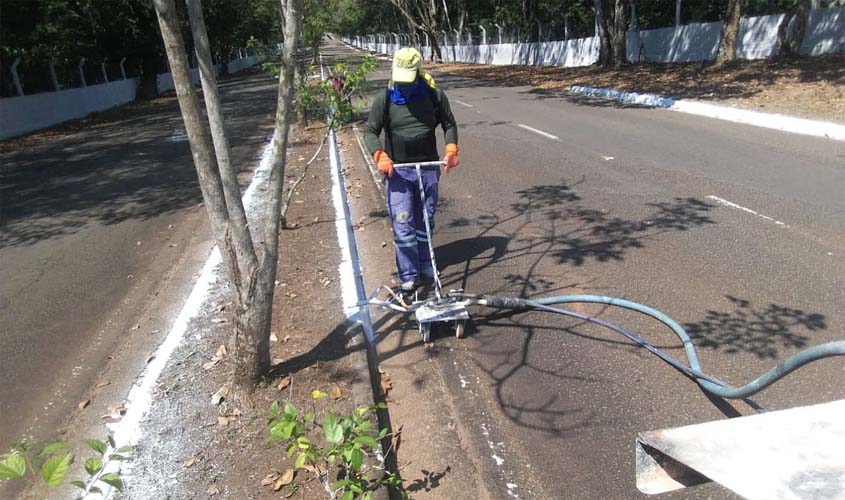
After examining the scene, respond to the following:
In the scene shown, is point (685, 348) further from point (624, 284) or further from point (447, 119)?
point (447, 119)

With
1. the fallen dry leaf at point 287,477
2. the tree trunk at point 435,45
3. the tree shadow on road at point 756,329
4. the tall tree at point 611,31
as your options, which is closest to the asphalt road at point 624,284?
the tree shadow on road at point 756,329

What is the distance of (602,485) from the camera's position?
2.77 meters

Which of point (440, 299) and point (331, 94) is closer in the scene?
point (440, 299)

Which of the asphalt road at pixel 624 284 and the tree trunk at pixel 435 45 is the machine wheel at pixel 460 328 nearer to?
the asphalt road at pixel 624 284

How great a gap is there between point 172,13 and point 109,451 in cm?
246

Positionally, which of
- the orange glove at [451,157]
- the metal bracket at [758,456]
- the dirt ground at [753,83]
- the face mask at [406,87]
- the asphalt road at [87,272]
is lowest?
the asphalt road at [87,272]

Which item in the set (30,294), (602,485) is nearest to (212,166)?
(602,485)

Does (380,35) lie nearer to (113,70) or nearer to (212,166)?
(113,70)

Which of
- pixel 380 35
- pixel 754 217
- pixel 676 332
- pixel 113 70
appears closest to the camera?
pixel 676 332

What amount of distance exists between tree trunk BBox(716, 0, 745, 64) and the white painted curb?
14.1ft

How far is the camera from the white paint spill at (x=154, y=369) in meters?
3.32

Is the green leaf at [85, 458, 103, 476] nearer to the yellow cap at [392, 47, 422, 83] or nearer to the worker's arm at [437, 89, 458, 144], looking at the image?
the yellow cap at [392, 47, 422, 83]

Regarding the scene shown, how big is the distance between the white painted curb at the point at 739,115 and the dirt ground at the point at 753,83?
0.63 metres

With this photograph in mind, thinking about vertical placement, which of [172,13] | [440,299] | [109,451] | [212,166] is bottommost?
[109,451]
